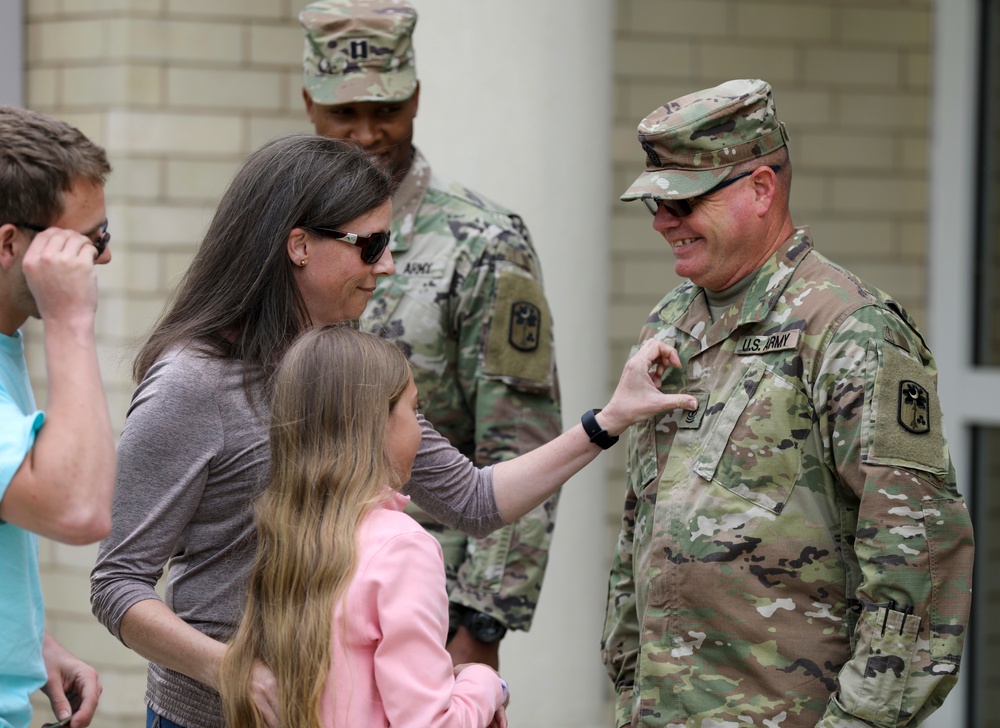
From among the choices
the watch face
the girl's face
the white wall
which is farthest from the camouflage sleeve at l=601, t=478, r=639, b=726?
the white wall

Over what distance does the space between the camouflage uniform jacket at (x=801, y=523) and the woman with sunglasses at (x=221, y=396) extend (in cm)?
16

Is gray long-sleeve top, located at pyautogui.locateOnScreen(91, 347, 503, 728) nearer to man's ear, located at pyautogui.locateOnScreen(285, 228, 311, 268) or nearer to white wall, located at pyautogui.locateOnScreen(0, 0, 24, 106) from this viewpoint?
man's ear, located at pyautogui.locateOnScreen(285, 228, 311, 268)

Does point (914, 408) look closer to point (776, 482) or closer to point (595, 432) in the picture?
point (776, 482)

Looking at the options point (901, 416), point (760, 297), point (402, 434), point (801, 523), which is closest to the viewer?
point (402, 434)

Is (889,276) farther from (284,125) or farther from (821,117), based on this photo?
(284,125)

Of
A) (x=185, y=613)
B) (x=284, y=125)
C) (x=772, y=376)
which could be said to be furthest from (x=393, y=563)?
(x=284, y=125)

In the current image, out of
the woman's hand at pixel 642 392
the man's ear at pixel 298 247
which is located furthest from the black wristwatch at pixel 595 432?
the man's ear at pixel 298 247

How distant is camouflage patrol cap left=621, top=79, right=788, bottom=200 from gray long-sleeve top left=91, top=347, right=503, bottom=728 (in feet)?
2.77

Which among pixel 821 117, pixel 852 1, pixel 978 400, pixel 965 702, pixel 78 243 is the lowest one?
pixel 965 702

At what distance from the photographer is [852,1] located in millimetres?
5688

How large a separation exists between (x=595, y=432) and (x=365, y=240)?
613 mm

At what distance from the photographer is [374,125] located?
136 inches

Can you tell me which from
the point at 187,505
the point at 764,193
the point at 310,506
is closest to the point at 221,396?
the point at 187,505

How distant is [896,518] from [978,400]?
10.5 ft
